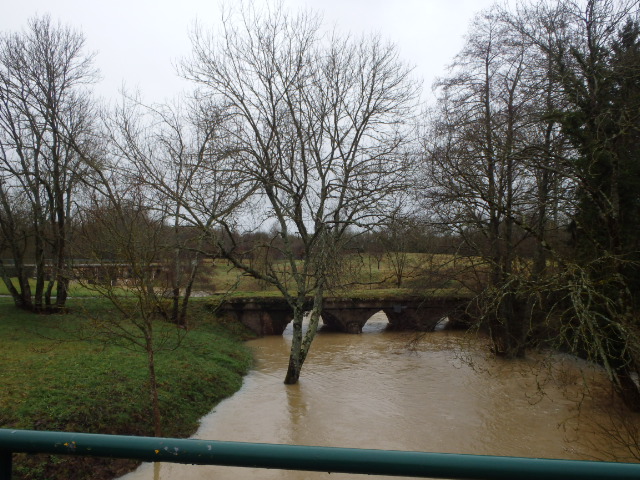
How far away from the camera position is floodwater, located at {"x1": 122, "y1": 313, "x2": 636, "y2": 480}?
1009 cm

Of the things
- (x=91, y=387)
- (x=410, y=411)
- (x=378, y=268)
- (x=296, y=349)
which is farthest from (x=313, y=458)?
(x=378, y=268)

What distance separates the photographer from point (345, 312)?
2650 cm

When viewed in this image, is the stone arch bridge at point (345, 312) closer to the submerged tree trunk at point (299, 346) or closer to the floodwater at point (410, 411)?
the floodwater at point (410, 411)

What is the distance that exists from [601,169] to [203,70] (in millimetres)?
9922

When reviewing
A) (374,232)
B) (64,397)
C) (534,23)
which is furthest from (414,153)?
(64,397)

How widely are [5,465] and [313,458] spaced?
84 cm

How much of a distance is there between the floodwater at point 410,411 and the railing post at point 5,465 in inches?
297

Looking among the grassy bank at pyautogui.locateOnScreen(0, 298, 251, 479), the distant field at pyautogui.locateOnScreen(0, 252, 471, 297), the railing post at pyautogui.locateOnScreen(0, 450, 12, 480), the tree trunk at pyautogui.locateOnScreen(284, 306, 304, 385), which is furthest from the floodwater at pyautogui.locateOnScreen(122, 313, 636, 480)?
the railing post at pyautogui.locateOnScreen(0, 450, 12, 480)

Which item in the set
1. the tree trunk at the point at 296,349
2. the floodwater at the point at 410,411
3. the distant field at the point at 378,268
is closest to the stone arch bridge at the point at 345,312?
the distant field at the point at 378,268

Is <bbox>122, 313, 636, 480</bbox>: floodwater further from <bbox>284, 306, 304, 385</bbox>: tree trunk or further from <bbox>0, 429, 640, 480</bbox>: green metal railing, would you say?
<bbox>0, 429, 640, 480</bbox>: green metal railing

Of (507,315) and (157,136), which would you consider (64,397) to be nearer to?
(157,136)

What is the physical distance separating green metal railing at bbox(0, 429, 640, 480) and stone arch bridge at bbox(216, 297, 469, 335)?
23424mm

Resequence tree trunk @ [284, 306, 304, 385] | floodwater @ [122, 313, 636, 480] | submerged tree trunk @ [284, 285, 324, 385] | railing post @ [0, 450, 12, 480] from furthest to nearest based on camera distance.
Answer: submerged tree trunk @ [284, 285, 324, 385]
tree trunk @ [284, 306, 304, 385]
floodwater @ [122, 313, 636, 480]
railing post @ [0, 450, 12, 480]

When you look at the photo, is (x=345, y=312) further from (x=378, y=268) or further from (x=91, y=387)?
(x=91, y=387)
